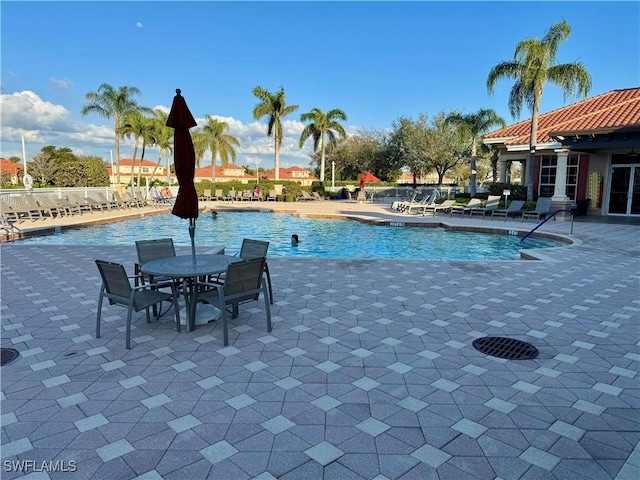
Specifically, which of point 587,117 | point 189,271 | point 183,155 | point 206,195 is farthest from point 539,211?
point 206,195

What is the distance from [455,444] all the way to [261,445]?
1179 millimetres

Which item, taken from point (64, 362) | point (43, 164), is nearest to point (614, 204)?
point (64, 362)

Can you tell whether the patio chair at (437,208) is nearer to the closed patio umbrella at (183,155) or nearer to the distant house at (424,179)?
the closed patio umbrella at (183,155)

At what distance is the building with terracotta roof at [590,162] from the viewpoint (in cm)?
1577

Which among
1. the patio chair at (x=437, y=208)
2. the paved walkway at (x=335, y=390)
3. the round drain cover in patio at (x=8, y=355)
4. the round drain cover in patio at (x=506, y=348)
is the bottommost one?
the round drain cover in patio at (x=8, y=355)

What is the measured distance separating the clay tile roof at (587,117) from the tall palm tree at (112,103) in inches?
909

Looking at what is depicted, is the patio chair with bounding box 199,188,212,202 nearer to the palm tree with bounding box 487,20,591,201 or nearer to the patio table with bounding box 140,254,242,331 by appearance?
Answer: the palm tree with bounding box 487,20,591,201

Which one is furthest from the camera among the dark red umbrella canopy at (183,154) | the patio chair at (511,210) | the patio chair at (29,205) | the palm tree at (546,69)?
the patio chair at (511,210)

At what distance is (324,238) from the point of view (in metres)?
13.5

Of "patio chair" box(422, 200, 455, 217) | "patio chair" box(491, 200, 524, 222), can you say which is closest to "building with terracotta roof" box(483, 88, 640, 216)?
"patio chair" box(491, 200, 524, 222)

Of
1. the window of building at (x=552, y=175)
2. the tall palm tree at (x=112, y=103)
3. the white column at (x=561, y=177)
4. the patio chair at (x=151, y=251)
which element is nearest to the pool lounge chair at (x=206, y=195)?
the tall palm tree at (x=112, y=103)

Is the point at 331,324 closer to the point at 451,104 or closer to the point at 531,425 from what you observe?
the point at 531,425

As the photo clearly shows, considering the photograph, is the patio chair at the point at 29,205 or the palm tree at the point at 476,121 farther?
the palm tree at the point at 476,121

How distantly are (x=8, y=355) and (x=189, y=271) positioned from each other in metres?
1.74
